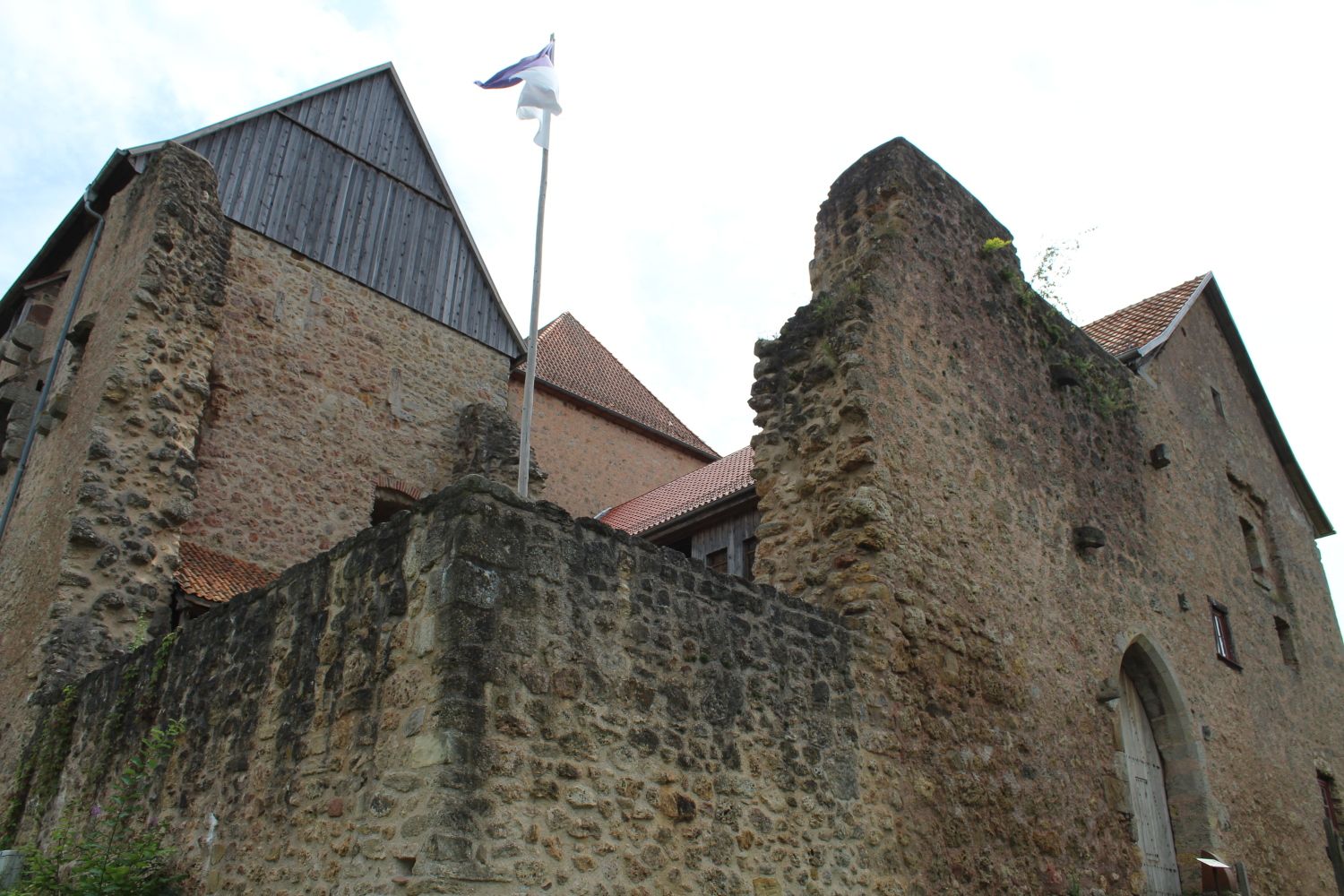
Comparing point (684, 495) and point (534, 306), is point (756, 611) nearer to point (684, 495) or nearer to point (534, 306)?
point (534, 306)

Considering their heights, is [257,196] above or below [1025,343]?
above

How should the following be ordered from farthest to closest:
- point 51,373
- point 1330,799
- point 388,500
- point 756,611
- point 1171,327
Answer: point 388,500 < point 1171,327 < point 1330,799 < point 51,373 < point 756,611

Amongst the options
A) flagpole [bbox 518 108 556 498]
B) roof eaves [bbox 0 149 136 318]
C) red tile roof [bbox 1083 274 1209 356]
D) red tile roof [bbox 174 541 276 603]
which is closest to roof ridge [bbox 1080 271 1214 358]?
red tile roof [bbox 1083 274 1209 356]

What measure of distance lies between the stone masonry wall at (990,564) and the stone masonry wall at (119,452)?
650 centimetres

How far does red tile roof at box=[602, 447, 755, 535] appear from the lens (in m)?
14.1

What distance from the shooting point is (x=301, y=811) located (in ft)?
16.4

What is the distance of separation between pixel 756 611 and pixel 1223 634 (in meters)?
8.02

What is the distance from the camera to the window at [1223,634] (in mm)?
11320

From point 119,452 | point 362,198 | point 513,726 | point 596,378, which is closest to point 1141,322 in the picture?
point 596,378

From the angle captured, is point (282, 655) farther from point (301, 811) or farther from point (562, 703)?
point (562, 703)

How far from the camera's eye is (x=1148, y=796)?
31.3ft

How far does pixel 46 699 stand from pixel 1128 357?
1157 cm

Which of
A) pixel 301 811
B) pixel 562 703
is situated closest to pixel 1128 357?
pixel 562 703

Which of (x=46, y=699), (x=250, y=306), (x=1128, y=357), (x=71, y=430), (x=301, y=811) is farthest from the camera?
(x=250, y=306)
